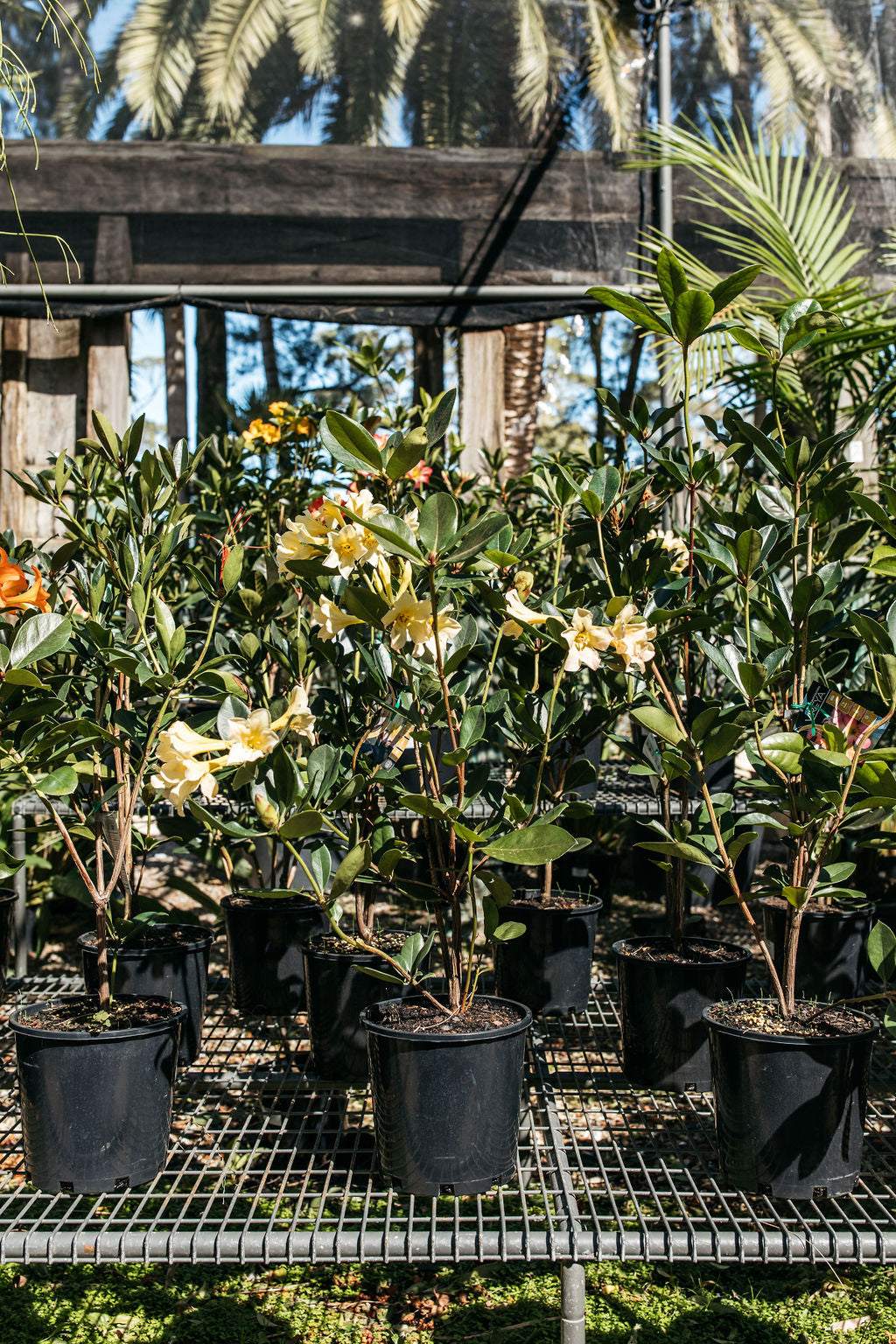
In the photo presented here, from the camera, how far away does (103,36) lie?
4227 mm

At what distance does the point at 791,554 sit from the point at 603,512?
0.23m

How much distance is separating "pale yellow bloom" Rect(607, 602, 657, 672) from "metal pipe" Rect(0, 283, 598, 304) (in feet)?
9.67

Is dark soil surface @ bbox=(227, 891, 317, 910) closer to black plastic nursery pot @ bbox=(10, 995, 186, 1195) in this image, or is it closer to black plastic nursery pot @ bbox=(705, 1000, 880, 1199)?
black plastic nursery pot @ bbox=(10, 995, 186, 1195)

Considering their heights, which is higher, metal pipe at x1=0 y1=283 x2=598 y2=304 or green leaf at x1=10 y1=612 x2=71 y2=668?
metal pipe at x1=0 y1=283 x2=598 y2=304

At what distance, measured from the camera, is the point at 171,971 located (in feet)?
5.42

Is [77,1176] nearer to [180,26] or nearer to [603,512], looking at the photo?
[603,512]

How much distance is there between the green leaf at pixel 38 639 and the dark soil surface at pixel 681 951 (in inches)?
36.7

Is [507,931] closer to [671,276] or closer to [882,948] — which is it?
[882,948]

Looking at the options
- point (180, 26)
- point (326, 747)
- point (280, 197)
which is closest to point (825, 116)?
point (280, 197)

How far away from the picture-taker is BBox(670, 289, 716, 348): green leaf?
1.01 m

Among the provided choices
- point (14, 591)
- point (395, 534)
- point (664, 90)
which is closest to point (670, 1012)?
point (395, 534)

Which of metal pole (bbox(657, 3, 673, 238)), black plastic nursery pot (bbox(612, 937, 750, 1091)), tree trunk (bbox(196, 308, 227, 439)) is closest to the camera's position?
black plastic nursery pot (bbox(612, 937, 750, 1091))

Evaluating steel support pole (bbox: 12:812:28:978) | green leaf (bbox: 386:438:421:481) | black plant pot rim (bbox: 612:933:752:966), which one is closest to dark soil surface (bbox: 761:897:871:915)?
black plant pot rim (bbox: 612:933:752:966)

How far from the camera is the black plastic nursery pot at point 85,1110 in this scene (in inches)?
45.5
